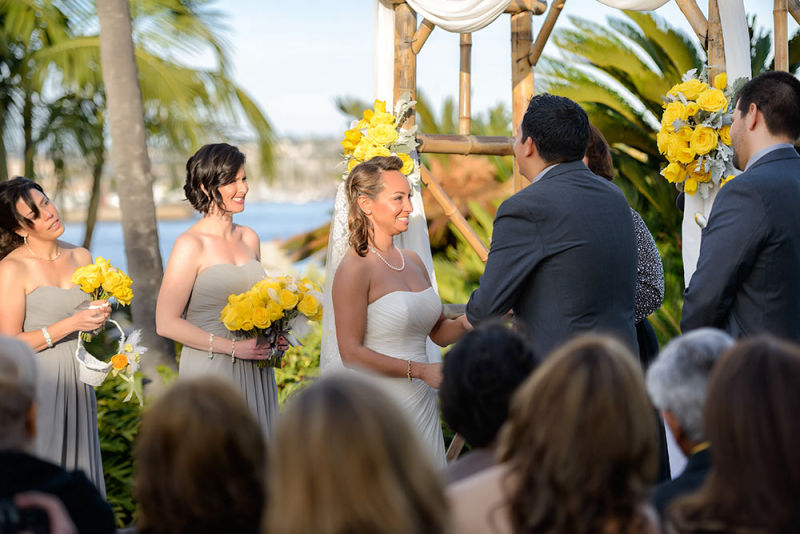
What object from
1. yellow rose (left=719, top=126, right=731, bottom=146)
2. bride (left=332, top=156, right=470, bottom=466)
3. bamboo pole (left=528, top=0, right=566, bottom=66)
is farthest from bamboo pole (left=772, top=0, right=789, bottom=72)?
bride (left=332, top=156, right=470, bottom=466)

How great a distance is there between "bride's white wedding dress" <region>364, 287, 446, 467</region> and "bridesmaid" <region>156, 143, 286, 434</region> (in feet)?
1.79

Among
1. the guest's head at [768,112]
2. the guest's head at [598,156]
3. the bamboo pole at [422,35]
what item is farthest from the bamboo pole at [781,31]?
the bamboo pole at [422,35]

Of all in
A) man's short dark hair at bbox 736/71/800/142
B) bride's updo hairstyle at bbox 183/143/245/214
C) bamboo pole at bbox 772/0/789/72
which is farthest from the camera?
bamboo pole at bbox 772/0/789/72

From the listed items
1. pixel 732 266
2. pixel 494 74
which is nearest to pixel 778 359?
pixel 732 266

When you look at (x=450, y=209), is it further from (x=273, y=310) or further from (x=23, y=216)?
(x=23, y=216)

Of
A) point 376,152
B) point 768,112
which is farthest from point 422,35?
point 768,112

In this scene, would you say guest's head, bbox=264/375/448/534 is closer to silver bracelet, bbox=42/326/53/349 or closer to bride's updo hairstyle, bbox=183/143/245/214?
bride's updo hairstyle, bbox=183/143/245/214

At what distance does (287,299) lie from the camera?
402cm

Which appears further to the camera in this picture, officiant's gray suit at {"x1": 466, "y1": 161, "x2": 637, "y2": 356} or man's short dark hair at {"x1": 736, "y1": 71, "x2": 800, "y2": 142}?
man's short dark hair at {"x1": 736, "y1": 71, "x2": 800, "y2": 142}

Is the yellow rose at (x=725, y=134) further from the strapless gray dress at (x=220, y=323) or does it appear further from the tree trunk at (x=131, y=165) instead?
the tree trunk at (x=131, y=165)

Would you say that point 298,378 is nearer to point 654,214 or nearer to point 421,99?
point 654,214

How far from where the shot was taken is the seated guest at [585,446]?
1811 mm

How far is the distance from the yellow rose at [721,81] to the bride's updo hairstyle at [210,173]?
246 cm

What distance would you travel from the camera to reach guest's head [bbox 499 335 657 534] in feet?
5.94
